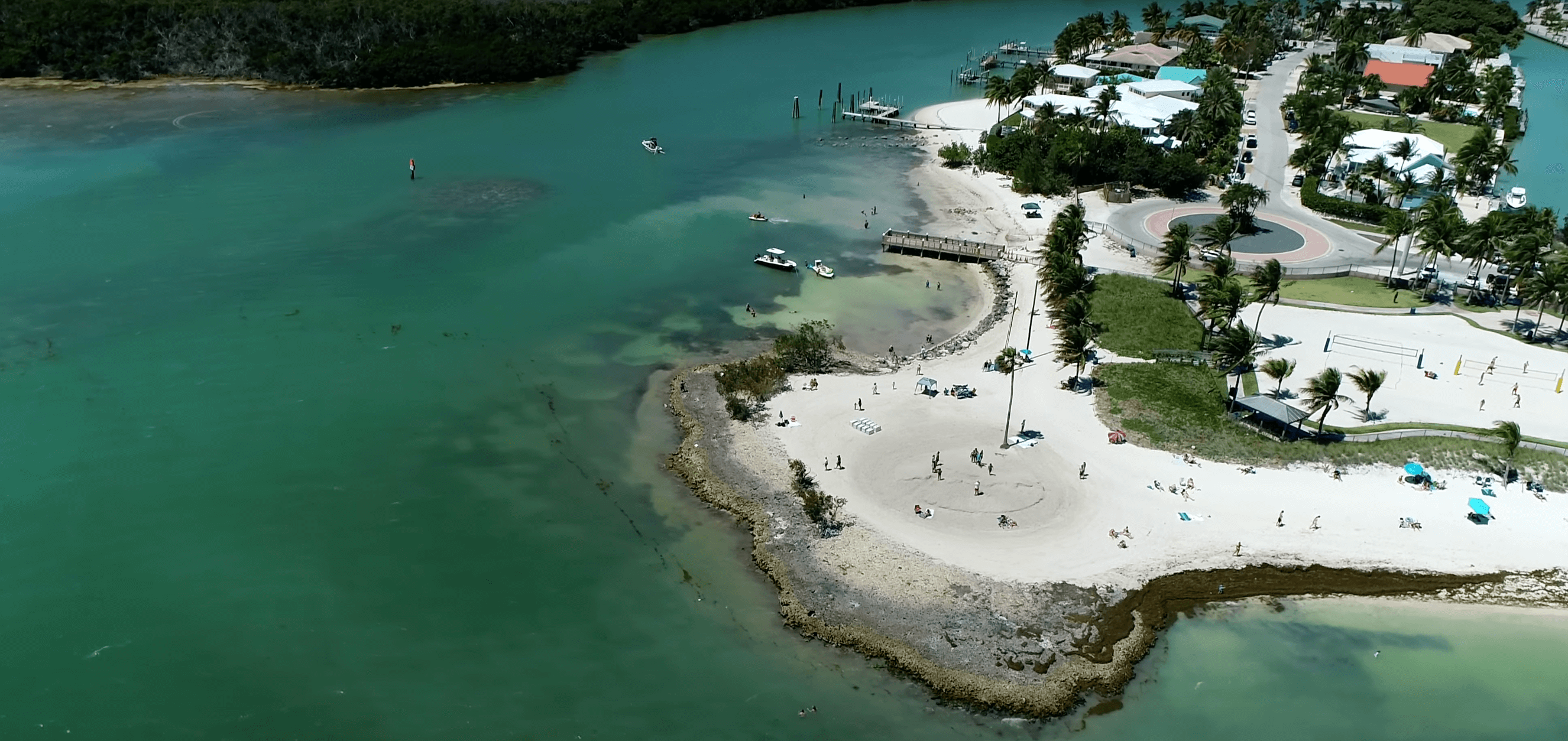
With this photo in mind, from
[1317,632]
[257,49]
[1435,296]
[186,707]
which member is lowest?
[186,707]

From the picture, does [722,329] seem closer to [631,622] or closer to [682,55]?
[631,622]

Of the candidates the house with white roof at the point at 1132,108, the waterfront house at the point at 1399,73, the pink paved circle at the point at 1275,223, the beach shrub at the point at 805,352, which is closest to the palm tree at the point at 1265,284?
the pink paved circle at the point at 1275,223

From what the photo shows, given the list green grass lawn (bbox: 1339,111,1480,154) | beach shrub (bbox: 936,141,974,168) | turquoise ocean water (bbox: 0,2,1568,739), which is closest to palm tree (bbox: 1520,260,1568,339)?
turquoise ocean water (bbox: 0,2,1568,739)

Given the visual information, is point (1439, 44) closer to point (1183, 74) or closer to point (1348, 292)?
point (1183, 74)

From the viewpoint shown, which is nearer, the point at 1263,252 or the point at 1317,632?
the point at 1317,632

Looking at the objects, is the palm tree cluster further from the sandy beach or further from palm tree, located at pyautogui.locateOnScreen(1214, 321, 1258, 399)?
palm tree, located at pyautogui.locateOnScreen(1214, 321, 1258, 399)

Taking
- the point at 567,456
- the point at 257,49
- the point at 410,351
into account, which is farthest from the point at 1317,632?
the point at 257,49
